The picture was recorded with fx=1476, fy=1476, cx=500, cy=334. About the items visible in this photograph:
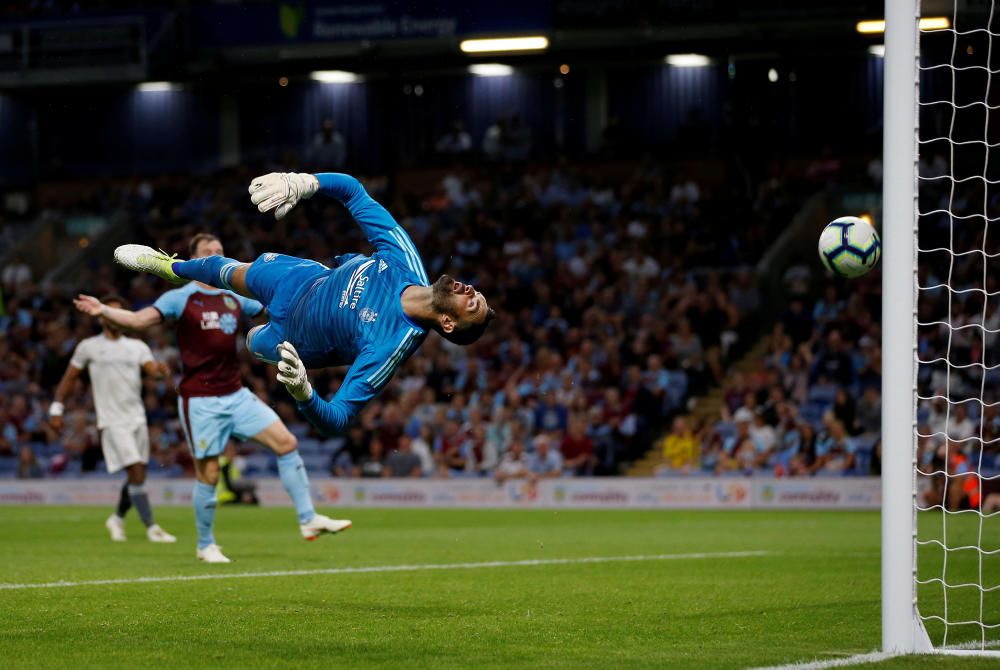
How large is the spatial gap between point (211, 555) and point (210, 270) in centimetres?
405

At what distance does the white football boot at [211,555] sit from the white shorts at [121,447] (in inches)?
118

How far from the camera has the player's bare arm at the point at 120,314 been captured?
11094 millimetres

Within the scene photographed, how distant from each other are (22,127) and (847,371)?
89.6 ft

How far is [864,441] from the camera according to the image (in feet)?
75.2

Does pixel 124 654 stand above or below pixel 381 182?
below

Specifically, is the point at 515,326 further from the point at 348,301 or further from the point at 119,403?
the point at 348,301

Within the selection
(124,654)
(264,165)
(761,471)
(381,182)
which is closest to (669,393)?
(761,471)

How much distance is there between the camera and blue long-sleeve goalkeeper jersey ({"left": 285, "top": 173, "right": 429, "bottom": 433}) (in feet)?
28.0

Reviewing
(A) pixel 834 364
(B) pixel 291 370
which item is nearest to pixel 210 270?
(B) pixel 291 370

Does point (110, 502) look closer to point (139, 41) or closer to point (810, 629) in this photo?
point (139, 41)

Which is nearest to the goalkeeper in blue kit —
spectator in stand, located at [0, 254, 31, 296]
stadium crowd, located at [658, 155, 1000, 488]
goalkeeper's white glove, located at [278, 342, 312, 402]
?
goalkeeper's white glove, located at [278, 342, 312, 402]

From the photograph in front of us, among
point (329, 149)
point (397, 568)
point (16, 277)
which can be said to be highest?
point (329, 149)

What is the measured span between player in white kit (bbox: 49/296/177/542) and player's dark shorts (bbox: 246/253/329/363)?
6.69 metres

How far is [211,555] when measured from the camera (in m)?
13.1
